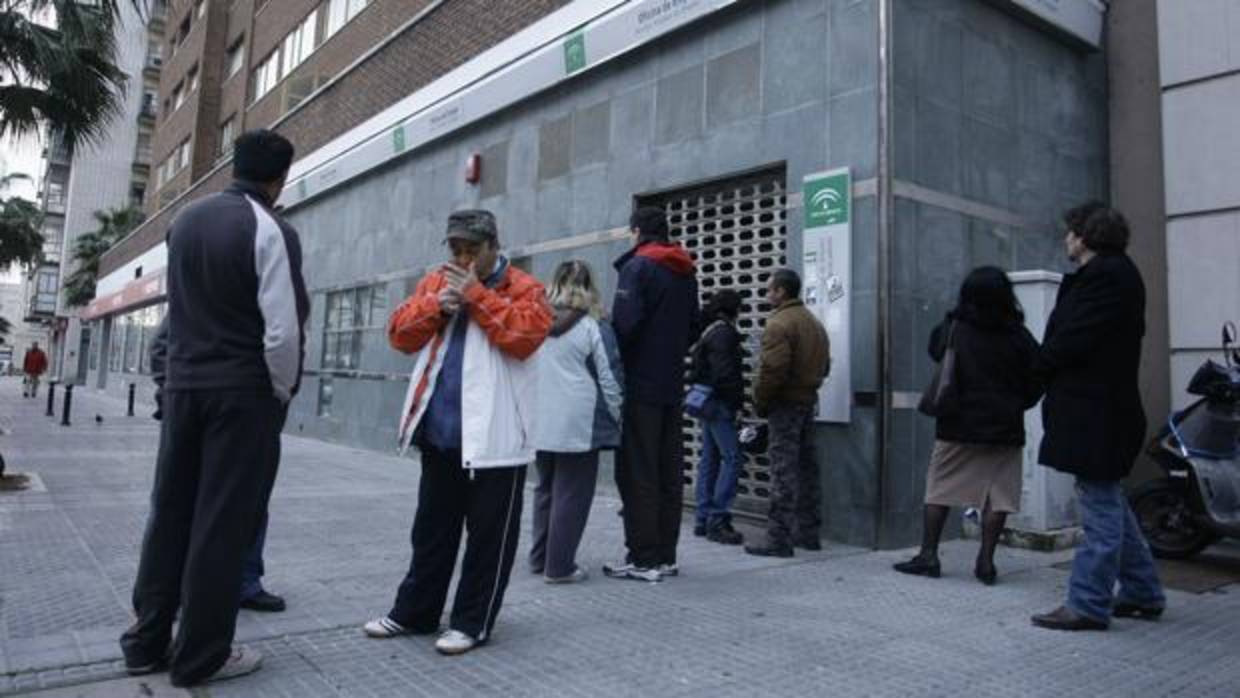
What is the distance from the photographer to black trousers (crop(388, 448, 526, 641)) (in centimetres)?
351

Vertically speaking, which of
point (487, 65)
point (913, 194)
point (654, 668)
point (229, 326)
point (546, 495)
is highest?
point (487, 65)

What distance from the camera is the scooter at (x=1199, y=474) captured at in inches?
208

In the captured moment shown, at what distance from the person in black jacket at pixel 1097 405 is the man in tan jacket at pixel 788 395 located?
5.58 ft

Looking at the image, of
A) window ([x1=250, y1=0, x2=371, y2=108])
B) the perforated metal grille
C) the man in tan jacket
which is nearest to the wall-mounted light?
the perforated metal grille

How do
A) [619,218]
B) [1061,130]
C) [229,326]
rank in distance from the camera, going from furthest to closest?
[619,218], [1061,130], [229,326]

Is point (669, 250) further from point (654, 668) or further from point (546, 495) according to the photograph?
point (654, 668)

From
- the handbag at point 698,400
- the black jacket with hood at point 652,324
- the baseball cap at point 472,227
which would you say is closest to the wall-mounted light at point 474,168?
the handbag at point 698,400

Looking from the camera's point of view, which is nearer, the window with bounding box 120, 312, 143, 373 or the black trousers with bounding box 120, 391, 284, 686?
the black trousers with bounding box 120, 391, 284, 686

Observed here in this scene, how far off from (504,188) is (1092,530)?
7666mm

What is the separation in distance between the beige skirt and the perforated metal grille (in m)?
1.94

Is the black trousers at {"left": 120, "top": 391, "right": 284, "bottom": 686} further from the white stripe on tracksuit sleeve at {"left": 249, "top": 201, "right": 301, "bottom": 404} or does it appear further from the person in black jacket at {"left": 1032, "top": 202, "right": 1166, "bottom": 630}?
the person in black jacket at {"left": 1032, "top": 202, "right": 1166, "bottom": 630}

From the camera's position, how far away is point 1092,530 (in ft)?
13.1

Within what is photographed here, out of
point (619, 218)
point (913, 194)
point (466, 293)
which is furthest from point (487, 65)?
point (466, 293)

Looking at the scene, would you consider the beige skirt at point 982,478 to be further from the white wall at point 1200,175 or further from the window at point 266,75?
the window at point 266,75
